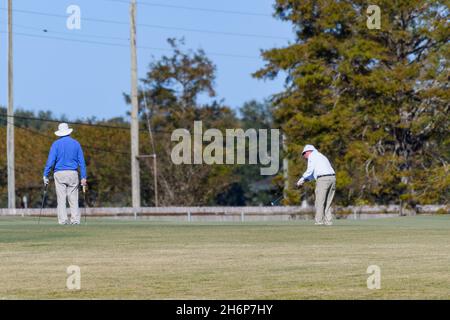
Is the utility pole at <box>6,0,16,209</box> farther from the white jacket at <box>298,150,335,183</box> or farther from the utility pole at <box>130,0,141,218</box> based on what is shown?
the white jacket at <box>298,150,335,183</box>

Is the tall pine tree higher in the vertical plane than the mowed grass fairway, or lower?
higher

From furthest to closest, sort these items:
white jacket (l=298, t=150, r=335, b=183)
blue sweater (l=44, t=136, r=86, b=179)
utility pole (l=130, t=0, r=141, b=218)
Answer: utility pole (l=130, t=0, r=141, b=218), white jacket (l=298, t=150, r=335, b=183), blue sweater (l=44, t=136, r=86, b=179)

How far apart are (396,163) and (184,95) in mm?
29329

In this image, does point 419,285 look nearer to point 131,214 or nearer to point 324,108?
point 131,214

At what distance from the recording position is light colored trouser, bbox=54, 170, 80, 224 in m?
27.8

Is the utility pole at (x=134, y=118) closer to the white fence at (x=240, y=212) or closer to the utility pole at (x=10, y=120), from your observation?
the white fence at (x=240, y=212)

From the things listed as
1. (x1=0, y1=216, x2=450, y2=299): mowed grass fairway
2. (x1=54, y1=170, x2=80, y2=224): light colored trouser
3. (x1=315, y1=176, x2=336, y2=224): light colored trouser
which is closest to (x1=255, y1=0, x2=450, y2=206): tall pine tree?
(x1=315, y1=176, x2=336, y2=224): light colored trouser

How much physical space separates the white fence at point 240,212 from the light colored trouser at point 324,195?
27.2 meters

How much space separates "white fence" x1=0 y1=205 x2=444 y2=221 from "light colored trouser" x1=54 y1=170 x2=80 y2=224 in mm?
27567

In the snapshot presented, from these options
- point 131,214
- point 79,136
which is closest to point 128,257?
point 131,214

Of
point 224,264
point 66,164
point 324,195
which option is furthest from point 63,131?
point 224,264

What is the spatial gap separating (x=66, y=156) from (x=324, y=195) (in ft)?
18.1

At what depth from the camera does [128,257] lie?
16.7m

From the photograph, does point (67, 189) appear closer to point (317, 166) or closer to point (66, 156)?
point (66, 156)
